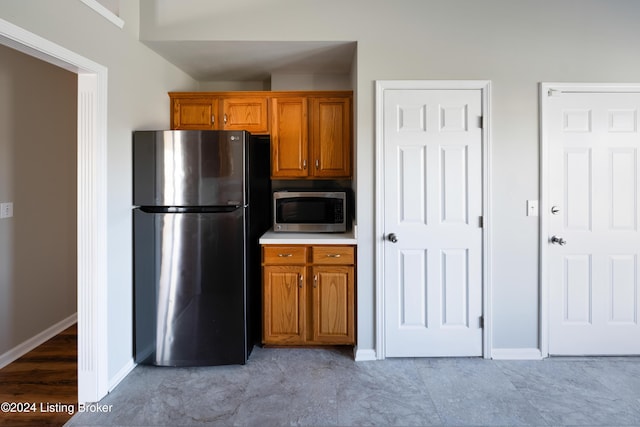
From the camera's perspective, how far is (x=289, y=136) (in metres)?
2.98

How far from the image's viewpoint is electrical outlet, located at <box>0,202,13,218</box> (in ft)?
8.16

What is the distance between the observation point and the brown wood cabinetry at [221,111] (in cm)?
299

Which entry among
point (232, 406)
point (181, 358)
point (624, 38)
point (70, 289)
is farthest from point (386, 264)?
point (70, 289)

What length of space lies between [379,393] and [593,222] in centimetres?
202

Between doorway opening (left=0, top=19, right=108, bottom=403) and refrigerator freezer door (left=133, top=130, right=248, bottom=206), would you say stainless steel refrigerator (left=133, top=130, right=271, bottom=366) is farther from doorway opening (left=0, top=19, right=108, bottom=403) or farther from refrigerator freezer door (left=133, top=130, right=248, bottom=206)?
doorway opening (left=0, top=19, right=108, bottom=403)

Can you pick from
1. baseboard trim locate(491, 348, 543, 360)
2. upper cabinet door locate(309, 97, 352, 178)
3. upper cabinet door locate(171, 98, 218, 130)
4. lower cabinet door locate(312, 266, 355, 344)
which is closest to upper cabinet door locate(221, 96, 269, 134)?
upper cabinet door locate(171, 98, 218, 130)

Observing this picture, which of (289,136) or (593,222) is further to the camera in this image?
(289,136)

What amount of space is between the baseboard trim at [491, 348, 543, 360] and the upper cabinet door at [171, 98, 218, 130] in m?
2.97

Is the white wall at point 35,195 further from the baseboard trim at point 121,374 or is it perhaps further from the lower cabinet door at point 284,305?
the lower cabinet door at point 284,305

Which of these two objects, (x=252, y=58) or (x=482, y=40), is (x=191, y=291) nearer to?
(x=252, y=58)

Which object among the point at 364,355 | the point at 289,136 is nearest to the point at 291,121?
the point at 289,136

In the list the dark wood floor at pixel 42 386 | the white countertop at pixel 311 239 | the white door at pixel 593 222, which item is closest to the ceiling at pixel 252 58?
the white countertop at pixel 311 239

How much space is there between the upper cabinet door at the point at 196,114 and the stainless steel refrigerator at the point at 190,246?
71 centimetres

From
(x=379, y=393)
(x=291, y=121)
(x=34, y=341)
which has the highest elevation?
(x=291, y=121)
